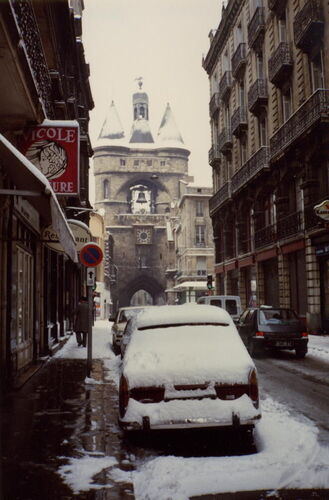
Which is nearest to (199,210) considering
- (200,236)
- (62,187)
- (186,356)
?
(200,236)

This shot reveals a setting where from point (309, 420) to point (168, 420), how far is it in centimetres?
243

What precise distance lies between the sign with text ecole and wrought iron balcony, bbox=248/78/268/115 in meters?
20.9

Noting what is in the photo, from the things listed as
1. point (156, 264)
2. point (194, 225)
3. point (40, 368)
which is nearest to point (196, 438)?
point (40, 368)

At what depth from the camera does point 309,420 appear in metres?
7.43

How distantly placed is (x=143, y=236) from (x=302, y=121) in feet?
204

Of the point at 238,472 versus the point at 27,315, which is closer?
the point at 238,472

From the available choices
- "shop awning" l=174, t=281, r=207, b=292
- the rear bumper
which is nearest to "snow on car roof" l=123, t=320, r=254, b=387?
the rear bumper

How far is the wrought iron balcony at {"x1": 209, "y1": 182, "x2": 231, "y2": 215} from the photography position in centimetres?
3831

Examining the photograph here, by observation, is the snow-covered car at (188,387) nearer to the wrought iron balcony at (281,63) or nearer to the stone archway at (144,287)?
the wrought iron balcony at (281,63)

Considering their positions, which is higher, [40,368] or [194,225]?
[194,225]

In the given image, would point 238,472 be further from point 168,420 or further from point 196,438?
point 196,438

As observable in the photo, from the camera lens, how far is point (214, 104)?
43.6 metres

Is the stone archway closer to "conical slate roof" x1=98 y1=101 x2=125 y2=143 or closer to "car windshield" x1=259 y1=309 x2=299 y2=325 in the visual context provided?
"conical slate roof" x1=98 y1=101 x2=125 y2=143

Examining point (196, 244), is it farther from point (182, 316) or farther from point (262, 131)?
point (182, 316)
